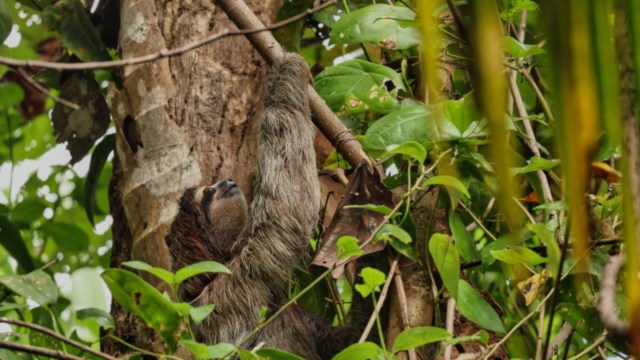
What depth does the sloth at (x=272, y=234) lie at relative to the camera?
5.28 meters

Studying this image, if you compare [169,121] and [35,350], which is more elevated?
[35,350]

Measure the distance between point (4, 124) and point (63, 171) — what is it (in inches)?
36.5

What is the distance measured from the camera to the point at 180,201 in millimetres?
5305

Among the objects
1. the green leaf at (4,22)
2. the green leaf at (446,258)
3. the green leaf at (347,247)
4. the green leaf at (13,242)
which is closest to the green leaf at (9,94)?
the green leaf at (13,242)

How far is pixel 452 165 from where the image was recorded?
4.14 meters

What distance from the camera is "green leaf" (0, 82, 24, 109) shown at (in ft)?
23.1

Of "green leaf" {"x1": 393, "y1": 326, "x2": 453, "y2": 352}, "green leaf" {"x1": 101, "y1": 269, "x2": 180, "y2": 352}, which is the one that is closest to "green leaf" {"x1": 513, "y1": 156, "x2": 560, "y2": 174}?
"green leaf" {"x1": 393, "y1": 326, "x2": 453, "y2": 352}

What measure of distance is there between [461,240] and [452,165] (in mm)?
415

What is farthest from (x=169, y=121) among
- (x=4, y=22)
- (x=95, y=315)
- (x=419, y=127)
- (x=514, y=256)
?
(x=514, y=256)

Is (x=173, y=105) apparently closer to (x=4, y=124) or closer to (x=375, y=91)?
(x=375, y=91)

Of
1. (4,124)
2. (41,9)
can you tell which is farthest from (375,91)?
(4,124)

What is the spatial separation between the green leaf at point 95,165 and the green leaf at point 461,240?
11.1 feet

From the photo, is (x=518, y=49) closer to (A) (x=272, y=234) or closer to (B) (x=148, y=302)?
(A) (x=272, y=234)

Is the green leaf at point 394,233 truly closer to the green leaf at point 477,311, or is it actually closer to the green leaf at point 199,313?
the green leaf at point 477,311
